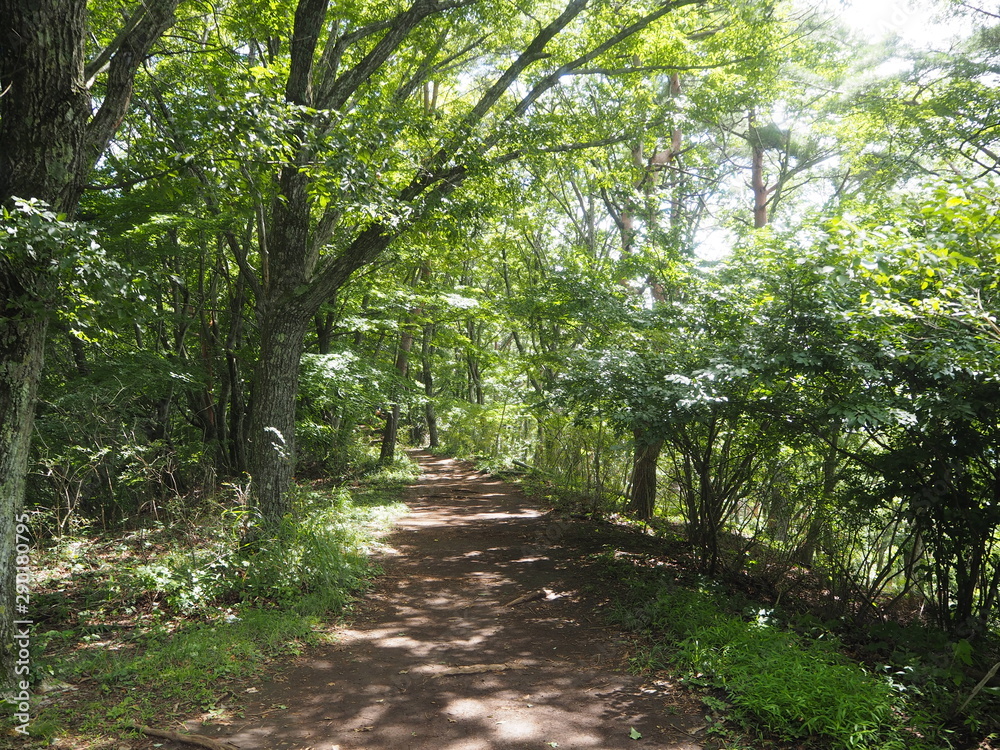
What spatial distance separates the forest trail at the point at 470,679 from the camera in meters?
3.88

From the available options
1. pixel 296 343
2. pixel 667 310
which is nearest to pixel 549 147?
pixel 667 310

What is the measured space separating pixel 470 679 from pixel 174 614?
2.92 meters

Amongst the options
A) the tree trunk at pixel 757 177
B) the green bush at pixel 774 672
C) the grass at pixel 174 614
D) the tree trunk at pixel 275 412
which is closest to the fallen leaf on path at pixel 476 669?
the green bush at pixel 774 672

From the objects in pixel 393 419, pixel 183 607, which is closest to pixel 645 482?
pixel 183 607

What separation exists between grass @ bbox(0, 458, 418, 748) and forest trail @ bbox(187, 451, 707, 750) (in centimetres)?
33

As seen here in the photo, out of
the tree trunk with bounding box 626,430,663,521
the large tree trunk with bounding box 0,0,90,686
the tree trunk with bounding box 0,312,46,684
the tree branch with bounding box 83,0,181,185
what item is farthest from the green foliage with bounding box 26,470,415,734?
the tree trunk with bounding box 626,430,663,521

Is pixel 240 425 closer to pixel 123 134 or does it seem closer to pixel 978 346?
pixel 123 134

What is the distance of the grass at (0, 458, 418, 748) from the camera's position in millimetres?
4027

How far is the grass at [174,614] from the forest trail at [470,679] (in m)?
0.33

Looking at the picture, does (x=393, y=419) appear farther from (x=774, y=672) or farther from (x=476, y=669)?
(x=774, y=672)

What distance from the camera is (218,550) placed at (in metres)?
6.49

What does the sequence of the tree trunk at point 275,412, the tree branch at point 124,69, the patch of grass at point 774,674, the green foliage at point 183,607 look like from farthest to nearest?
the tree trunk at point 275,412 → the tree branch at point 124,69 → the green foliage at point 183,607 → the patch of grass at point 774,674

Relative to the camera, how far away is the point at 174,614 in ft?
18.1

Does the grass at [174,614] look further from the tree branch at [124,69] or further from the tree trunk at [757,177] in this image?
the tree trunk at [757,177]
